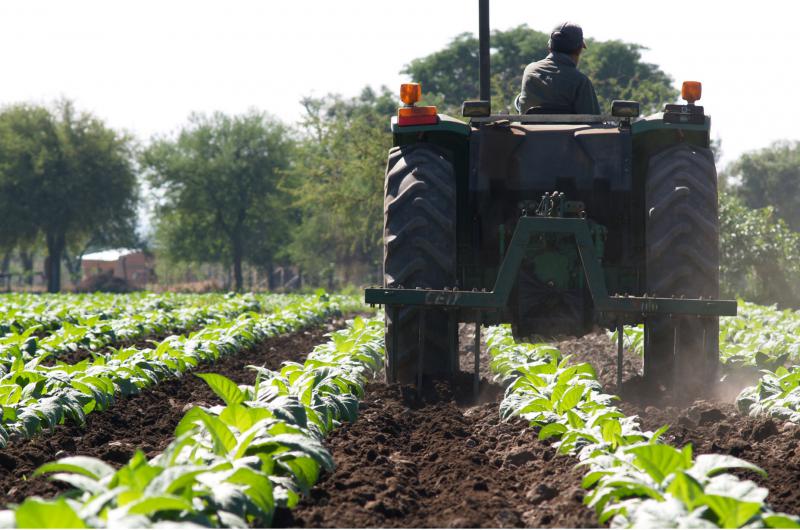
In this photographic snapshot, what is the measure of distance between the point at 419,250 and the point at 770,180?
2713 inches

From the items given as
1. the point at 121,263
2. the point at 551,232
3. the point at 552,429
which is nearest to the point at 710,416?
the point at 551,232

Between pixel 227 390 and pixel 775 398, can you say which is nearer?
pixel 227 390

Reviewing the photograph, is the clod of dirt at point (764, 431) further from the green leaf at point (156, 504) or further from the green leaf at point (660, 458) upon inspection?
the green leaf at point (156, 504)

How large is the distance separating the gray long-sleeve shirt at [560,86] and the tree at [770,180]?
6344cm

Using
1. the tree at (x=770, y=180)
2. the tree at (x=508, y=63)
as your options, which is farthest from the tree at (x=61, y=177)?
the tree at (x=770, y=180)

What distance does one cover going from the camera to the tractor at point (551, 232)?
6438 millimetres

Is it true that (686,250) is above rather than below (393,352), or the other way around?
above

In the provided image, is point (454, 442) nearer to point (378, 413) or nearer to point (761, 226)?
point (378, 413)

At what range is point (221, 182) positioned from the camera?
54625mm

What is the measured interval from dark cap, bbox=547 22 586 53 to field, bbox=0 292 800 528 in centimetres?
221

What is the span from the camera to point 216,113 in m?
57.4

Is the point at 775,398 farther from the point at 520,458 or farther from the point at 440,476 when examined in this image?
the point at 440,476

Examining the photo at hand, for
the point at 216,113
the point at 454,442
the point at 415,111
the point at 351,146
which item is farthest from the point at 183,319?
the point at 216,113

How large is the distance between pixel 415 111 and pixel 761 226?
25.6m
